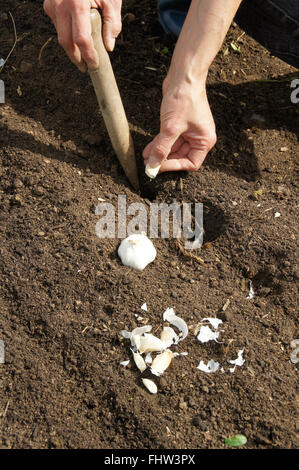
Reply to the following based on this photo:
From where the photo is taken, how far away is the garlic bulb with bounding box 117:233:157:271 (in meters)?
1.63

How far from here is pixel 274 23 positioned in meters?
1.96

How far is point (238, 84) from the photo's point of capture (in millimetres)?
2219

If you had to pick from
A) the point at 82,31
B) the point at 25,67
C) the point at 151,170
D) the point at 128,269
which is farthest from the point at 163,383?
the point at 25,67

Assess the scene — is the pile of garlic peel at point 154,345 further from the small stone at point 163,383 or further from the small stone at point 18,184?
the small stone at point 18,184

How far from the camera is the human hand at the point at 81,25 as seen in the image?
143cm

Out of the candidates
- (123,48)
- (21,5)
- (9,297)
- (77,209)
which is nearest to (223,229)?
(77,209)

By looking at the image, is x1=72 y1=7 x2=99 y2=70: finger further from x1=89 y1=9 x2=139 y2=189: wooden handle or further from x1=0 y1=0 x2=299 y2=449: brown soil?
x1=0 y1=0 x2=299 y2=449: brown soil

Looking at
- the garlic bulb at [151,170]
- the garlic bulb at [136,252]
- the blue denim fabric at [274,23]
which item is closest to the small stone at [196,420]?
the garlic bulb at [136,252]

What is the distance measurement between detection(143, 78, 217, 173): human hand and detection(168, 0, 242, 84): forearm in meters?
0.05

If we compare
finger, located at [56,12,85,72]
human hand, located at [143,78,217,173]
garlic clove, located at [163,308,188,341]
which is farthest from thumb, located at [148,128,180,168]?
garlic clove, located at [163,308,188,341]

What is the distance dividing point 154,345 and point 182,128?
28.0 inches

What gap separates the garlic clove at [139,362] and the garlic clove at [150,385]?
35mm

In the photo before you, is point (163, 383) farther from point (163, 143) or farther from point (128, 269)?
point (163, 143)

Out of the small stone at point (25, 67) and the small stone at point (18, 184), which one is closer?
the small stone at point (18, 184)
